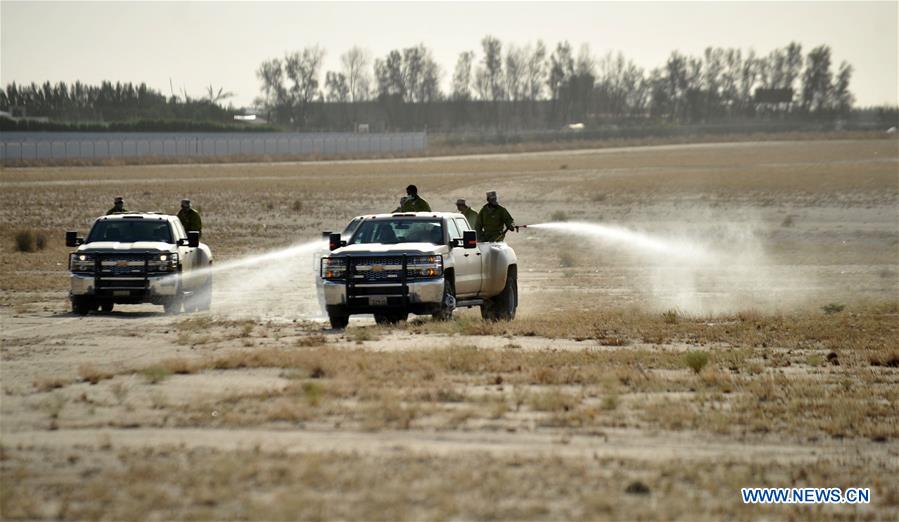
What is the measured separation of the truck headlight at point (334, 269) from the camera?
2077 cm

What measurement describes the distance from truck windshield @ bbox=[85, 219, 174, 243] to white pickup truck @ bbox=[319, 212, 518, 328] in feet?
13.3

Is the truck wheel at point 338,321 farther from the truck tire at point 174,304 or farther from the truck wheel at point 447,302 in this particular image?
the truck tire at point 174,304

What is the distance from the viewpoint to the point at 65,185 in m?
65.6

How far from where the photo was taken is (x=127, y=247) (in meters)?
24.2

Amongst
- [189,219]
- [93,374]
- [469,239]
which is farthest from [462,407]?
[189,219]

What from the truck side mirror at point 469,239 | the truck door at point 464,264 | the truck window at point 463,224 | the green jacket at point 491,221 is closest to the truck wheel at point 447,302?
the truck door at point 464,264

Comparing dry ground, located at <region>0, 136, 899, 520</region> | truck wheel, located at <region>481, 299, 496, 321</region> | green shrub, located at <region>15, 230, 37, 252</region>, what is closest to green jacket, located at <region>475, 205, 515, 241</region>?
truck wheel, located at <region>481, 299, 496, 321</region>

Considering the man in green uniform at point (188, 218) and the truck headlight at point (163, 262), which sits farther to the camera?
the man in green uniform at point (188, 218)

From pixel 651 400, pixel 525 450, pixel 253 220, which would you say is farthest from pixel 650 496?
pixel 253 220

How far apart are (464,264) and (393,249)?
5.39 feet

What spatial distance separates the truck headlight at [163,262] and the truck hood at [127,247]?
11 cm

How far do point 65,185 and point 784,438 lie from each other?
2271 inches

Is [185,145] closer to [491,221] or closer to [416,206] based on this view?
[416,206]

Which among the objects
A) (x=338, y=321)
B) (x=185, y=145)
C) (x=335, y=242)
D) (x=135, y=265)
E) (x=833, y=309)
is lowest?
(x=185, y=145)
